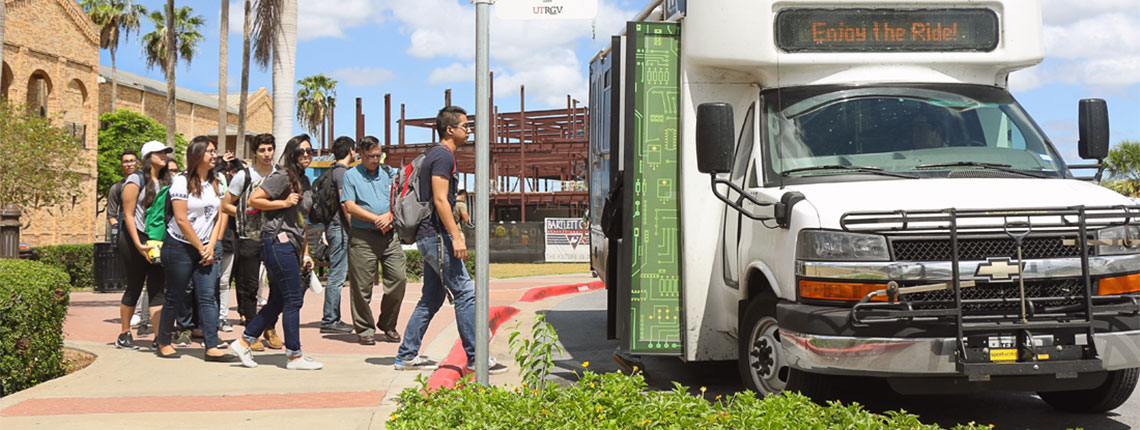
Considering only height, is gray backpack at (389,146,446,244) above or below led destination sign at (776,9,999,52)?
below

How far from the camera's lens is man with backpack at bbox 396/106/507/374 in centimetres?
730

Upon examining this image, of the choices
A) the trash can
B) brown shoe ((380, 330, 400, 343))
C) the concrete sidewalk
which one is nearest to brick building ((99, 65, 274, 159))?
the trash can

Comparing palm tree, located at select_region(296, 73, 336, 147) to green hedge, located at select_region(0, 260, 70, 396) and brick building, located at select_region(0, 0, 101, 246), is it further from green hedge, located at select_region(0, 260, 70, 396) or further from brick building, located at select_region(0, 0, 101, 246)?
green hedge, located at select_region(0, 260, 70, 396)

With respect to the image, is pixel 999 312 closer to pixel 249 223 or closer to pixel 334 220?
pixel 249 223

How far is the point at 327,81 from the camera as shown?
7344 centimetres

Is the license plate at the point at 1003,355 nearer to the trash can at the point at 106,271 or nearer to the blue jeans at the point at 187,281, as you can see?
the blue jeans at the point at 187,281

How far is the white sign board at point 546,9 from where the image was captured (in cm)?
510

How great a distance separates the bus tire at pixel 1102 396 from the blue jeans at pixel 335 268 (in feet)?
21.1

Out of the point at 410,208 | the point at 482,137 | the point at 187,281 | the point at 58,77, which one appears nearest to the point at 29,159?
the point at 187,281

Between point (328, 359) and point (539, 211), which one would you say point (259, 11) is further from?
point (539, 211)

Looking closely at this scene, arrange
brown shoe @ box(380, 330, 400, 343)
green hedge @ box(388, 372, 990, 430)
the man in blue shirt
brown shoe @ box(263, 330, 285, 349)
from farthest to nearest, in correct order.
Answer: brown shoe @ box(380, 330, 400, 343) < the man in blue shirt < brown shoe @ box(263, 330, 285, 349) < green hedge @ box(388, 372, 990, 430)

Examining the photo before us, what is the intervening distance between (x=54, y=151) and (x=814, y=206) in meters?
20.8

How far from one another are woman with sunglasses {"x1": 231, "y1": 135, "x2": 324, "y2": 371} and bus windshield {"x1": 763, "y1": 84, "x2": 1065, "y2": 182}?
3561mm

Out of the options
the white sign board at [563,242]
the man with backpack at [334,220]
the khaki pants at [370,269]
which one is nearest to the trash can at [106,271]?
the man with backpack at [334,220]
